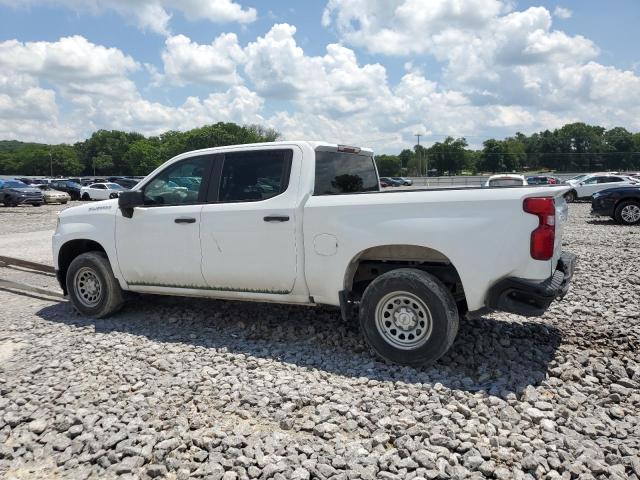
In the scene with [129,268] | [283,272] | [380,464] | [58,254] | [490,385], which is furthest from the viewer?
[58,254]

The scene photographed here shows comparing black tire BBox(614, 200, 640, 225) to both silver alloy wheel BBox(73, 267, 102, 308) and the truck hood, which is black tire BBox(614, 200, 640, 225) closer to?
the truck hood

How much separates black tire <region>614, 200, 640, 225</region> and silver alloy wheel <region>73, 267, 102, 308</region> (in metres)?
15.3

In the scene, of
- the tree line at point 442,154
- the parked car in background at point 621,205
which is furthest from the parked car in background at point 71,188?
the tree line at point 442,154

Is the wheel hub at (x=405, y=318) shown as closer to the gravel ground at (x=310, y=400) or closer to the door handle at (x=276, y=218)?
the gravel ground at (x=310, y=400)

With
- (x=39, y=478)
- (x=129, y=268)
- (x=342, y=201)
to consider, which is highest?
(x=342, y=201)

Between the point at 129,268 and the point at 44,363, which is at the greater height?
the point at 129,268

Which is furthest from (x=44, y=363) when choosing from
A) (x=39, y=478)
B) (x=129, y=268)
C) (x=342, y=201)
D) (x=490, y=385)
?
(x=490, y=385)

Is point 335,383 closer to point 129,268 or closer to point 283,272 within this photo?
point 283,272

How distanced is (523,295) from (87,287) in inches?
194

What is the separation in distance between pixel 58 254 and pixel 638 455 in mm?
6227

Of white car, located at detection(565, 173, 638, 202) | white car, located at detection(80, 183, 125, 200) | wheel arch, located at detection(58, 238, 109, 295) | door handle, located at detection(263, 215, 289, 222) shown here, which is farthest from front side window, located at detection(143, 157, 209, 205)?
white car, located at detection(80, 183, 125, 200)

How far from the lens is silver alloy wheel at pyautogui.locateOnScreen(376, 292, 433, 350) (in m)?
4.46

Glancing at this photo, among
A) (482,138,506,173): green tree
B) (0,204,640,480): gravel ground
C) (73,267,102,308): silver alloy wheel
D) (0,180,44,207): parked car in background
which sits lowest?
(0,204,640,480): gravel ground

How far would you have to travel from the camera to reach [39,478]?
3.11 m
